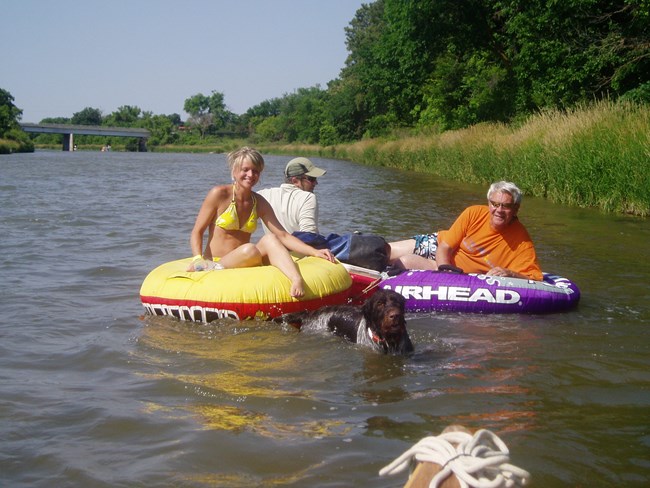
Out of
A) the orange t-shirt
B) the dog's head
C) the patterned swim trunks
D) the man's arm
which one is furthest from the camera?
the patterned swim trunks

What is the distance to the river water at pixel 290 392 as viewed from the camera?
3750mm

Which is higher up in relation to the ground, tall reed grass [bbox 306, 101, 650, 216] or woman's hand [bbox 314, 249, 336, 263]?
tall reed grass [bbox 306, 101, 650, 216]

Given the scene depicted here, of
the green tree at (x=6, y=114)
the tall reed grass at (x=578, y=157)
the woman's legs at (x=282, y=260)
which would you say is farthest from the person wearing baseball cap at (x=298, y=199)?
the green tree at (x=6, y=114)

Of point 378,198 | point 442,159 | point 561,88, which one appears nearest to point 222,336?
point 378,198

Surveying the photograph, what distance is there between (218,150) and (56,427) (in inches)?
4857

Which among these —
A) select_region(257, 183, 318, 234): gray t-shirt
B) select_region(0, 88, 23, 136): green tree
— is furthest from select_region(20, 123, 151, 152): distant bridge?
select_region(257, 183, 318, 234): gray t-shirt

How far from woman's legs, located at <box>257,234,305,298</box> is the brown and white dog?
25 cm

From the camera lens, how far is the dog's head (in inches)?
210

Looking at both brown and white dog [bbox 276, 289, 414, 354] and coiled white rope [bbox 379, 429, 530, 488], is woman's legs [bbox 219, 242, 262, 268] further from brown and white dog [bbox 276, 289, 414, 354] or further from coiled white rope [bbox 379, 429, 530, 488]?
coiled white rope [bbox 379, 429, 530, 488]

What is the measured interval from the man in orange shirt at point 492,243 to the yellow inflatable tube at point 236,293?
4.86ft

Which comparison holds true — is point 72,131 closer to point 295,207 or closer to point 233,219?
point 295,207

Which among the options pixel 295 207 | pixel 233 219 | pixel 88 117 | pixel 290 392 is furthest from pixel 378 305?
pixel 88 117

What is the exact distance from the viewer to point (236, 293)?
654 centimetres

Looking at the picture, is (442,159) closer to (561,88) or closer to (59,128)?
(561,88)
